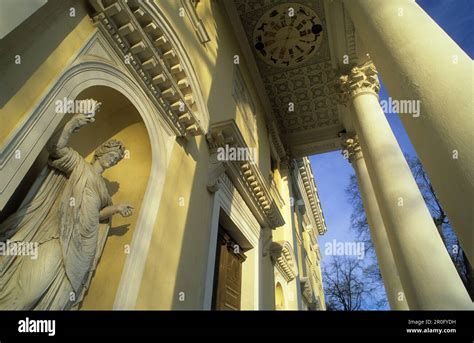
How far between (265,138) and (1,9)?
973 centimetres

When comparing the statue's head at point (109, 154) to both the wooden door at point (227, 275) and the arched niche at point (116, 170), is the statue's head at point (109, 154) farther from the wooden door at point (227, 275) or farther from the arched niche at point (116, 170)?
the wooden door at point (227, 275)

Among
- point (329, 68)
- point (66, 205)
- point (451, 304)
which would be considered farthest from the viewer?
point (329, 68)

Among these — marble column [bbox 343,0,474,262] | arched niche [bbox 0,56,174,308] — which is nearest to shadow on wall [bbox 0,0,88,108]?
arched niche [bbox 0,56,174,308]

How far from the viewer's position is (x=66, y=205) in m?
2.51

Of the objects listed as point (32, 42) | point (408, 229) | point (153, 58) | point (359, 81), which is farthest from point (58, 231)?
point (359, 81)

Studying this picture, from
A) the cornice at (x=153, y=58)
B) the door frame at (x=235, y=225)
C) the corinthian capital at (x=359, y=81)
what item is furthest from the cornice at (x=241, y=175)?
the corinthian capital at (x=359, y=81)

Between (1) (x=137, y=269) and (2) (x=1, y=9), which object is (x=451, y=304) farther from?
(2) (x=1, y=9)

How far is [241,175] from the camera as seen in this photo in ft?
21.5

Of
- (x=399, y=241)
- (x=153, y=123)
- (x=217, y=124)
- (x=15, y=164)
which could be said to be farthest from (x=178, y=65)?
(x=399, y=241)

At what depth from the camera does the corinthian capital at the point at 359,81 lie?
6312 millimetres

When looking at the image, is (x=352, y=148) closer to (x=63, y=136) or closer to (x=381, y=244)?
(x=381, y=244)

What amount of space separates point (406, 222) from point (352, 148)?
232 inches

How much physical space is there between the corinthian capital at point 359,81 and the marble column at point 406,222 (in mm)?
31

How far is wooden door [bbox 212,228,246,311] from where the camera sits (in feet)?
18.1
